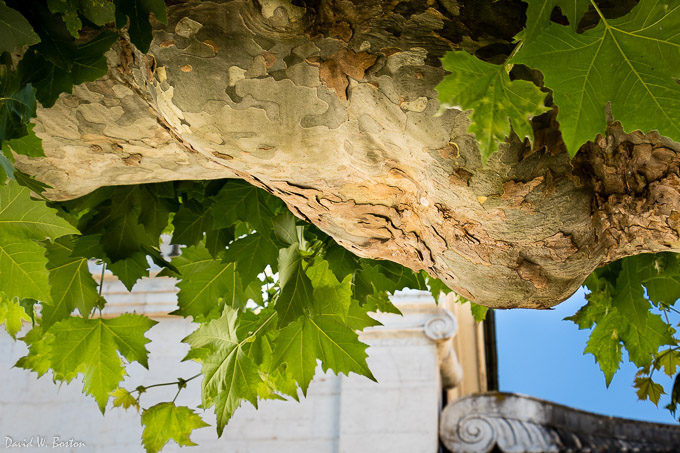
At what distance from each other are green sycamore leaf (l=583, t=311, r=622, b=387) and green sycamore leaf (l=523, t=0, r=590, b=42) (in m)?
1.18

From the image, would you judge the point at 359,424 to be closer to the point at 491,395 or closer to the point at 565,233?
the point at 491,395

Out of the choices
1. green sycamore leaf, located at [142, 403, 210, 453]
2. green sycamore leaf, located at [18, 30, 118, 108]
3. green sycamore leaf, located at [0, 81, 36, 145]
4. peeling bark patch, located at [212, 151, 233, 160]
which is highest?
green sycamore leaf, located at [18, 30, 118, 108]

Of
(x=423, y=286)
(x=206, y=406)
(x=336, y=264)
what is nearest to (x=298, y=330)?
(x=336, y=264)

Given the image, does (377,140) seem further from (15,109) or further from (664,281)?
(664,281)

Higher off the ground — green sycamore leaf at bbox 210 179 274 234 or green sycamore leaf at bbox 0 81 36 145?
green sycamore leaf at bbox 210 179 274 234

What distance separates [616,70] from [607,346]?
3.99ft

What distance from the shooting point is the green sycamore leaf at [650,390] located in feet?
6.07

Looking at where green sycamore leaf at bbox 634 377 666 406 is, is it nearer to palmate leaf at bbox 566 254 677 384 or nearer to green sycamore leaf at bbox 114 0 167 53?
palmate leaf at bbox 566 254 677 384

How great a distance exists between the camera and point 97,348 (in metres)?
1.63

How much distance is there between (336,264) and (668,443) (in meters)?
2.73

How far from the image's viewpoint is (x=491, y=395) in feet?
11.3

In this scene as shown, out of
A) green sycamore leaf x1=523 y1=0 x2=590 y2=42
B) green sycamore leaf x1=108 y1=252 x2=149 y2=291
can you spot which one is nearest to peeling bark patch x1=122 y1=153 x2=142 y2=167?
green sycamore leaf x1=108 y1=252 x2=149 y2=291

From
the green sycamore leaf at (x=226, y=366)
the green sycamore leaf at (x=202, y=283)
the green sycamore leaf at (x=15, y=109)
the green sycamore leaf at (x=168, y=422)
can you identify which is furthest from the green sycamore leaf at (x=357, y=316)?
the green sycamore leaf at (x=15, y=109)

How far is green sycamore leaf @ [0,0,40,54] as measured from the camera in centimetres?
77
